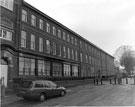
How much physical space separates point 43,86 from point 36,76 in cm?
998

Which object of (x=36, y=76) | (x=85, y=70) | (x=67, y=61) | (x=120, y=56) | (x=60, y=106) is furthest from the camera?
(x=120, y=56)

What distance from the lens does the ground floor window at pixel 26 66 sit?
1992 cm

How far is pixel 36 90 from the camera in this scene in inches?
471

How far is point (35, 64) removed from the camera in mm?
22656

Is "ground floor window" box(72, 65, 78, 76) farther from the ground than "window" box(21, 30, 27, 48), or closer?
closer

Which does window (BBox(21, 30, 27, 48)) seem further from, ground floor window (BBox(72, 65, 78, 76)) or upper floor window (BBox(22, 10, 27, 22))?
ground floor window (BBox(72, 65, 78, 76))

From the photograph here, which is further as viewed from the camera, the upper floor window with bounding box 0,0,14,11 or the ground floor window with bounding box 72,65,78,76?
the ground floor window with bounding box 72,65,78,76

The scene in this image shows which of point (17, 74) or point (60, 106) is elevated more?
point (17, 74)

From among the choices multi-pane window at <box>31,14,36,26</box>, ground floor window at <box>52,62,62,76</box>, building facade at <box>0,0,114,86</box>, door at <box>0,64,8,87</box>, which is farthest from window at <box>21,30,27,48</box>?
ground floor window at <box>52,62,62,76</box>

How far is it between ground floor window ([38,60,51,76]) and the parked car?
33.3 feet

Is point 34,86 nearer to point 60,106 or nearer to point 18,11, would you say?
point 60,106

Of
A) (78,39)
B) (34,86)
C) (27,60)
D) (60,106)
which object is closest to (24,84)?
(34,86)

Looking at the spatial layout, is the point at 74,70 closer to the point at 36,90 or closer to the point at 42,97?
the point at 42,97

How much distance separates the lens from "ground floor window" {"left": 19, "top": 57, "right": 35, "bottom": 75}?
1992 centimetres
